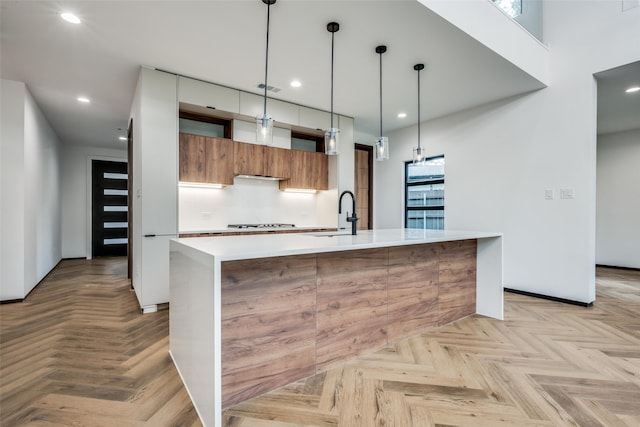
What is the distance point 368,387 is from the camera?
1.89 m

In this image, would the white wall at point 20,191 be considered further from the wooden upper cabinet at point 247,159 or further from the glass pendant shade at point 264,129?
the glass pendant shade at point 264,129

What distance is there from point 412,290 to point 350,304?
0.71 m

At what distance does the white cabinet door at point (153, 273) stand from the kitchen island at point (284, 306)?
50.5 inches

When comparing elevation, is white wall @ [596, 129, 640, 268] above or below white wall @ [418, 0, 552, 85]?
below

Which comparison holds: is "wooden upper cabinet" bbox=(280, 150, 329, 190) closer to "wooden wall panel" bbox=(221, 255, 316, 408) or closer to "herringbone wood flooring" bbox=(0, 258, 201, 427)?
"herringbone wood flooring" bbox=(0, 258, 201, 427)

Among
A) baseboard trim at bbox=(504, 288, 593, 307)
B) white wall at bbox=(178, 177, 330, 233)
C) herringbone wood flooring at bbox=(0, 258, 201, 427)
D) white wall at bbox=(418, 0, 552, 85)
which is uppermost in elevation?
white wall at bbox=(418, 0, 552, 85)

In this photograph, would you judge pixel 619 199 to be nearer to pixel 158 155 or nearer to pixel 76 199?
pixel 158 155

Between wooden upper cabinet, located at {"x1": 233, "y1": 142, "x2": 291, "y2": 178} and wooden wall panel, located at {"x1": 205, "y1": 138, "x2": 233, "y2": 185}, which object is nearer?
wooden wall panel, located at {"x1": 205, "y1": 138, "x2": 233, "y2": 185}

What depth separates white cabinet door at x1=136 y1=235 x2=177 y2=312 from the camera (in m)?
3.29

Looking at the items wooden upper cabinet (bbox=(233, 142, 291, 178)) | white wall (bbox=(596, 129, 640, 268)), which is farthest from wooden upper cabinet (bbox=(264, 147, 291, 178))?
white wall (bbox=(596, 129, 640, 268))

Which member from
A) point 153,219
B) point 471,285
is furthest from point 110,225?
point 471,285

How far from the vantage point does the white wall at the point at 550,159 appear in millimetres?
3514

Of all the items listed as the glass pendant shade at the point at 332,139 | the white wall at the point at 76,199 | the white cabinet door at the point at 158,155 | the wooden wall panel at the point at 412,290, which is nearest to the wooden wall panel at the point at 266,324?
the wooden wall panel at the point at 412,290

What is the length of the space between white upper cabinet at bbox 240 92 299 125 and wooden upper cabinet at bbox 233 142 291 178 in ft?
1.38
